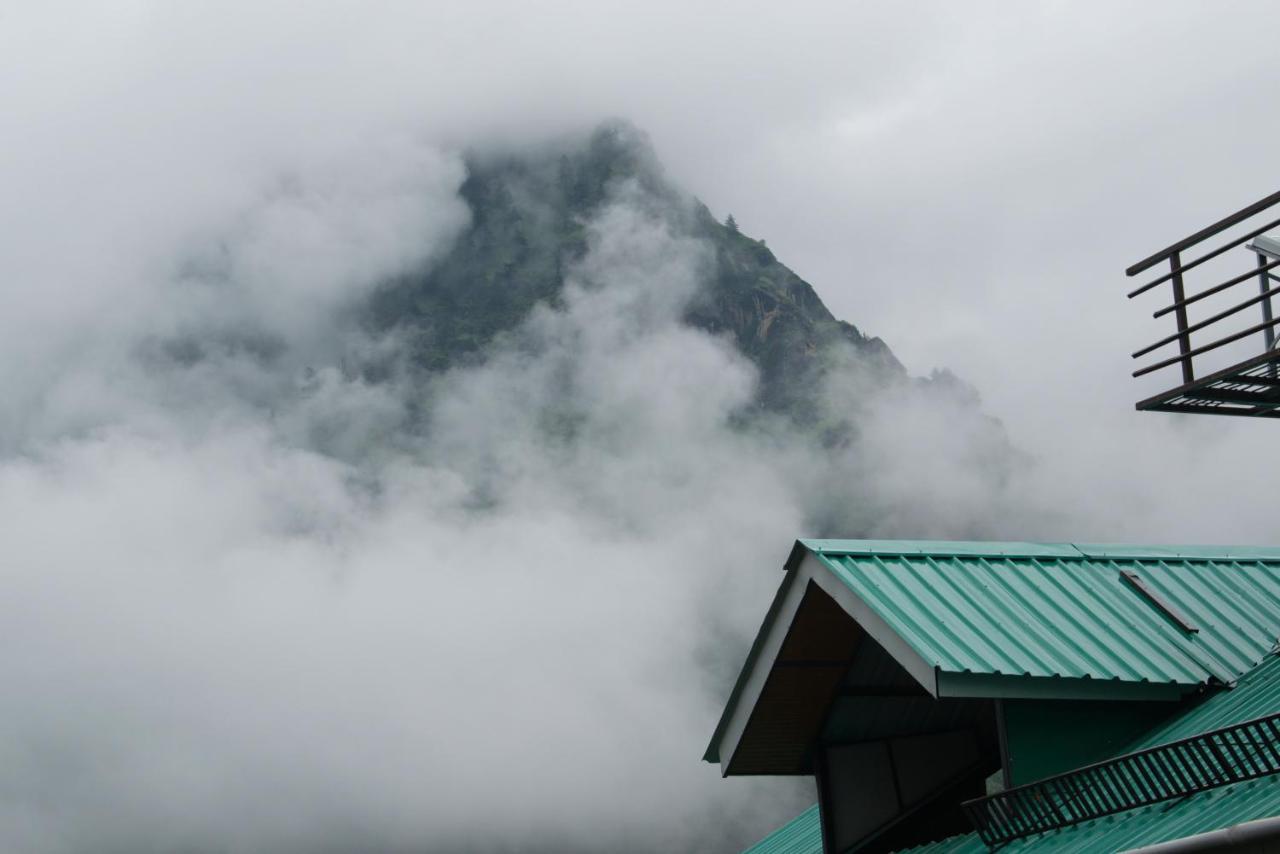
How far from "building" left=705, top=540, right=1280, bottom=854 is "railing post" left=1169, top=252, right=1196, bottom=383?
287 cm

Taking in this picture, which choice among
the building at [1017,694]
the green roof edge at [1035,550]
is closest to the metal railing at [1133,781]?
the building at [1017,694]

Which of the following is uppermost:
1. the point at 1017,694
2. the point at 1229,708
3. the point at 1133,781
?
the point at 1017,694

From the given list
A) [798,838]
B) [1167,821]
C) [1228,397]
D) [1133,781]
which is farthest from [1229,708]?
[798,838]

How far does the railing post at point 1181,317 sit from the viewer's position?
595 inches

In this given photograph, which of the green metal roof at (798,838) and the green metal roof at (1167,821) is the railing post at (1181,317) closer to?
the green metal roof at (1167,821)

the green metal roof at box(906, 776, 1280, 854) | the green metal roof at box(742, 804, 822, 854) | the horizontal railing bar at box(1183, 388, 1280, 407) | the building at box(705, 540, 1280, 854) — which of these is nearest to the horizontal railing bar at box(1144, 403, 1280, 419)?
the horizontal railing bar at box(1183, 388, 1280, 407)

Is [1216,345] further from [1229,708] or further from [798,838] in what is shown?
[798,838]

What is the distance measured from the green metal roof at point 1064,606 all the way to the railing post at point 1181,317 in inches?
112

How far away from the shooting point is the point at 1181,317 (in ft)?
50.6

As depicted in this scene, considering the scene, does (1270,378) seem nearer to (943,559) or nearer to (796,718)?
(943,559)

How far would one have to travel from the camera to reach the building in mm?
13859

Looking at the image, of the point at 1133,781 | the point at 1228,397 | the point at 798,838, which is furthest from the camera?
the point at 798,838

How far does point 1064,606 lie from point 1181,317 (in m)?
3.33

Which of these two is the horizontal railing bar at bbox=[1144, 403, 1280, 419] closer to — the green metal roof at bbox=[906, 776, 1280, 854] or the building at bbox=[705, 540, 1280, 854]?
the building at bbox=[705, 540, 1280, 854]
